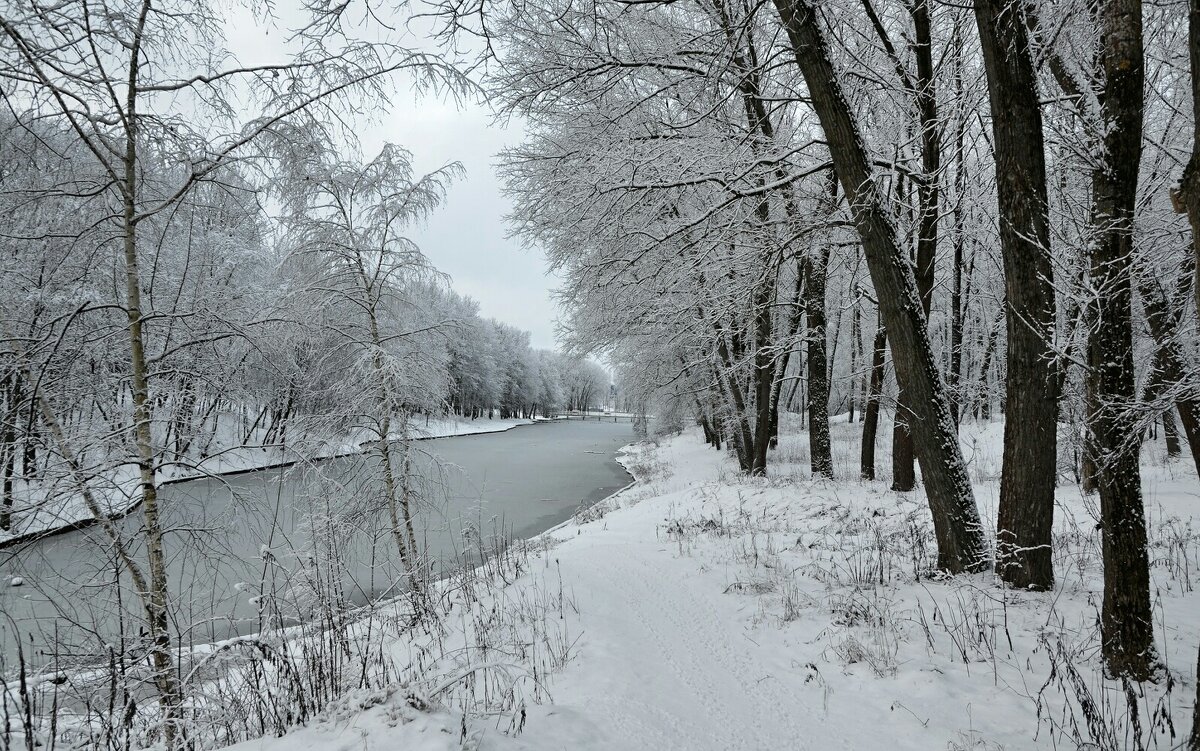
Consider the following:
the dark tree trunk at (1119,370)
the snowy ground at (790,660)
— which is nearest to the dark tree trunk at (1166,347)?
the snowy ground at (790,660)

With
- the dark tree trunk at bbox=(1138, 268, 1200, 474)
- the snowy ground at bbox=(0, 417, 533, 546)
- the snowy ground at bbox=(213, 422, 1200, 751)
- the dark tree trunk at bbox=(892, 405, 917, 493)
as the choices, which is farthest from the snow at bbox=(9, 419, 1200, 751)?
the dark tree trunk at bbox=(892, 405, 917, 493)

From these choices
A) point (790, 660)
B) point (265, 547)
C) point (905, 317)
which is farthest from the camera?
point (905, 317)

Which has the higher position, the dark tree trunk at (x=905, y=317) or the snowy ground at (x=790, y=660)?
the dark tree trunk at (x=905, y=317)

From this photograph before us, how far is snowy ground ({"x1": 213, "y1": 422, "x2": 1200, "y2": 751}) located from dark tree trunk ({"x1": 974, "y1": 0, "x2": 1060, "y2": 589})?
360mm

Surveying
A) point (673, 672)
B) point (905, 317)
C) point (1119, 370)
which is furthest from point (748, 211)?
point (673, 672)

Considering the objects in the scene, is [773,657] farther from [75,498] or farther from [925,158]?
[925,158]

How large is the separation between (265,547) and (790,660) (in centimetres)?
422

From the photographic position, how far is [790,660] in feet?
12.8

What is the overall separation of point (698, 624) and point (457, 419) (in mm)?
6751

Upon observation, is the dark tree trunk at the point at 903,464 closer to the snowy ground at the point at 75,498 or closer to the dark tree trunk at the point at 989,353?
the dark tree trunk at the point at 989,353

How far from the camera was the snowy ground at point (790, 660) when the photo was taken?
2.69 m

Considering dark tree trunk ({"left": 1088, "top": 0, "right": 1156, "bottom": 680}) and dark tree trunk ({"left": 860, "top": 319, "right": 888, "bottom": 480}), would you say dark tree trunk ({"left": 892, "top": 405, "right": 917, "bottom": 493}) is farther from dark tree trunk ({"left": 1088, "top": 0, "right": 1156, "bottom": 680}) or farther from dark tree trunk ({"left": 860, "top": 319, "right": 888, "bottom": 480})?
dark tree trunk ({"left": 1088, "top": 0, "right": 1156, "bottom": 680})

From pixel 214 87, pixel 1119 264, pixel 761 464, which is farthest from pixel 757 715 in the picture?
pixel 761 464

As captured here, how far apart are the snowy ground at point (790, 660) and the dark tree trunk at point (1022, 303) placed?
1.18ft
